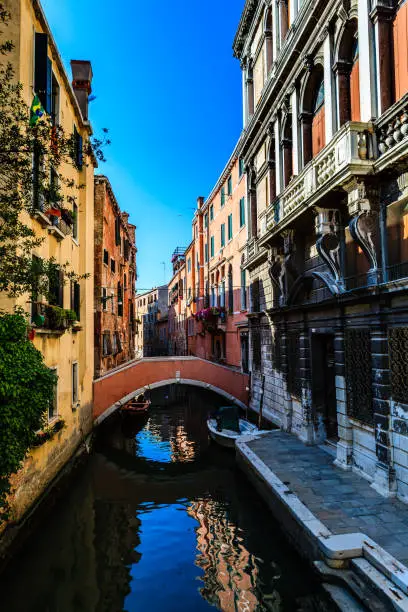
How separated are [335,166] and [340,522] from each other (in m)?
6.99

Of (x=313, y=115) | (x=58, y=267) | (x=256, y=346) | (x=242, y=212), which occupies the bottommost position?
(x=256, y=346)

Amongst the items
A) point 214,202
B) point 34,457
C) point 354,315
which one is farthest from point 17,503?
point 214,202

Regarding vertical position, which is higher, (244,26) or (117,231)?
(244,26)

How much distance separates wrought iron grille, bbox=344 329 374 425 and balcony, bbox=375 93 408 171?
3.43m

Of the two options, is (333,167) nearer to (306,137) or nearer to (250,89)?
(306,137)

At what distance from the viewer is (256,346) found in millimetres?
18016

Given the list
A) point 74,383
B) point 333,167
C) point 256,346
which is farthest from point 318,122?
point 74,383

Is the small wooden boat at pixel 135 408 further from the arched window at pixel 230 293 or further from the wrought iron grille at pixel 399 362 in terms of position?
the wrought iron grille at pixel 399 362

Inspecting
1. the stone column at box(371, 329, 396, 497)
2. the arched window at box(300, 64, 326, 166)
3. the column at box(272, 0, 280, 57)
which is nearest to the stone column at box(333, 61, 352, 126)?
the arched window at box(300, 64, 326, 166)

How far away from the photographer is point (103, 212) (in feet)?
67.2

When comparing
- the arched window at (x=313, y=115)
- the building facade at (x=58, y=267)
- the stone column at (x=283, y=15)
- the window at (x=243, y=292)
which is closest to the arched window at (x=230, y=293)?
the window at (x=243, y=292)

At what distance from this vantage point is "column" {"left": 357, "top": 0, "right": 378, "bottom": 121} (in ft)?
28.7

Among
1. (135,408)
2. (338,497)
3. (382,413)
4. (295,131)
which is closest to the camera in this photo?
(338,497)

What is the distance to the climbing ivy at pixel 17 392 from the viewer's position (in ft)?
20.2
